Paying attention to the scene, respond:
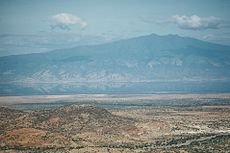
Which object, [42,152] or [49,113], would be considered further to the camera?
[49,113]

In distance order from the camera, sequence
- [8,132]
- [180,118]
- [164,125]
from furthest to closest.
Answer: [180,118] → [164,125] → [8,132]

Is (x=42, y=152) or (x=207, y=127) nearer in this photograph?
(x=42, y=152)

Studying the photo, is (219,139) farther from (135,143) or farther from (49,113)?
(49,113)

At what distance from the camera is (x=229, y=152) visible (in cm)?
11431

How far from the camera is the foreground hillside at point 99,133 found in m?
124

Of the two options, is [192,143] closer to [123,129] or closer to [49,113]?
[123,129]

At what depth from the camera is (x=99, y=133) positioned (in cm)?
14525

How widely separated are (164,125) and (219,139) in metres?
29.5

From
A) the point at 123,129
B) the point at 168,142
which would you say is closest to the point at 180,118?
the point at 123,129

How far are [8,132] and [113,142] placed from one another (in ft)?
98.5

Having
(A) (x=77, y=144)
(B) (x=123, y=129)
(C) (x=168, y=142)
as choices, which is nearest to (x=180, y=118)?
(B) (x=123, y=129)

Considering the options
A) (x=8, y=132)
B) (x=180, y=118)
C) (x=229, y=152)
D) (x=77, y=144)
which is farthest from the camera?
(x=180, y=118)

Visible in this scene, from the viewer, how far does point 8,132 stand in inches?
5408

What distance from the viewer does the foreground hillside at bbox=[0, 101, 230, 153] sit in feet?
408
